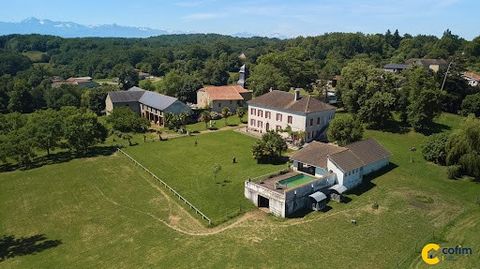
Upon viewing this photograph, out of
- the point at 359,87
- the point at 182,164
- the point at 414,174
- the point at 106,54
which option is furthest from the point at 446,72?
the point at 106,54

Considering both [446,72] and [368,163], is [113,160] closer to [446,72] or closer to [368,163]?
[368,163]

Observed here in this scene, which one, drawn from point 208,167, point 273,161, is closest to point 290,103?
point 273,161

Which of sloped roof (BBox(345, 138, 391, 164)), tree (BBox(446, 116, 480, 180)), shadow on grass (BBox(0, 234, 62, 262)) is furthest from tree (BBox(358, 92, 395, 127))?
shadow on grass (BBox(0, 234, 62, 262))

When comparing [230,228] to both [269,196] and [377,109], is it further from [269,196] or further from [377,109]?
[377,109]

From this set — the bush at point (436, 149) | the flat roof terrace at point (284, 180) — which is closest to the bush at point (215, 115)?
the flat roof terrace at point (284, 180)

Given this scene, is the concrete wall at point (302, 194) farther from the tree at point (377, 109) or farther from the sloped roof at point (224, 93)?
the sloped roof at point (224, 93)

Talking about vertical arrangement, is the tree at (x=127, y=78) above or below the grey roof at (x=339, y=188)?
above
